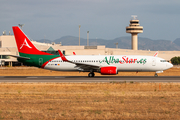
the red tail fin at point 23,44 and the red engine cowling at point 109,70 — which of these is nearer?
the red engine cowling at point 109,70

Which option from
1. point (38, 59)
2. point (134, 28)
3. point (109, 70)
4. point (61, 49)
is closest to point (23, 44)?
point (38, 59)

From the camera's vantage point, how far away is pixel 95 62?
43.4 meters

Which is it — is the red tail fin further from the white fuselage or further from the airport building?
the airport building

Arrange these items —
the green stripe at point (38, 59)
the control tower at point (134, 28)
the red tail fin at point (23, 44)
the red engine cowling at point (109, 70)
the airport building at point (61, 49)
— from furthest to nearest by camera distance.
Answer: the control tower at point (134, 28), the airport building at point (61, 49), the red tail fin at point (23, 44), the green stripe at point (38, 59), the red engine cowling at point (109, 70)

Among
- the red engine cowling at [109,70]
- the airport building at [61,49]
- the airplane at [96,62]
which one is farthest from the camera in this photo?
the airport building at [61,49]

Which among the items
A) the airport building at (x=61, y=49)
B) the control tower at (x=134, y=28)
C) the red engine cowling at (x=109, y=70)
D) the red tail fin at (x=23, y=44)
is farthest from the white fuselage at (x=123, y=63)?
the control tower at (x=134, y=28)

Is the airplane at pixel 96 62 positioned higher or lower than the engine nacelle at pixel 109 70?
higher

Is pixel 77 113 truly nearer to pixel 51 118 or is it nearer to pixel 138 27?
pixel 51 118

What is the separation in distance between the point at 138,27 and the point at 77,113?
531 feet

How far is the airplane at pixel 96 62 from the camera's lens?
42125 mm

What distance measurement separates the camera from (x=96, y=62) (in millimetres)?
43281

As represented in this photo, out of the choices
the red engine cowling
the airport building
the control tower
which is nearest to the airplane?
the red engine cowling

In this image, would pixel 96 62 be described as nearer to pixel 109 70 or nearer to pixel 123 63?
pixel 109 70

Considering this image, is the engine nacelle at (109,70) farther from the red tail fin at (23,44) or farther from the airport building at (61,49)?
the airport building at (61,49)
